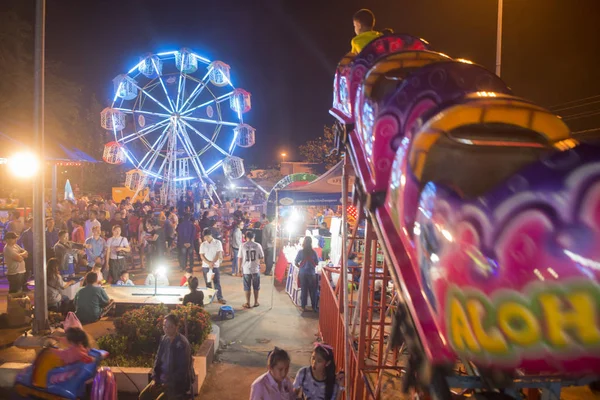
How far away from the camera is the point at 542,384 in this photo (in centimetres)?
199

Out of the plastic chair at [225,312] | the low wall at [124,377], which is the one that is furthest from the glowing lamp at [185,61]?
the low wall at [124,377]

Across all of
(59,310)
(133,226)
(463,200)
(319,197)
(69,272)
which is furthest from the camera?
(133,226)

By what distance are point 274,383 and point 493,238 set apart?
8.81ft

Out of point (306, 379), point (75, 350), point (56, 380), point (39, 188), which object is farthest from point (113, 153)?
point (306, 379)

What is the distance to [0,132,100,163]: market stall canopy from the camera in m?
11.6

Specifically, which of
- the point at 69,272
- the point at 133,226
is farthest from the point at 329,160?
the point at 69,272

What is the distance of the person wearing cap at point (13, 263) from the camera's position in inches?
316

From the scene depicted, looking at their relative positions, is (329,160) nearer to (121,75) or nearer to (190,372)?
(121,75)

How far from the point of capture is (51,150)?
1402cm

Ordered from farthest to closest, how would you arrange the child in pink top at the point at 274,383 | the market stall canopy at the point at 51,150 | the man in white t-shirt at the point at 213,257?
1. the market stall canopy at the point at 51,150
2. the man in white t-shirt at the point at 213,257
3. the child in pink top at the point at 274,383

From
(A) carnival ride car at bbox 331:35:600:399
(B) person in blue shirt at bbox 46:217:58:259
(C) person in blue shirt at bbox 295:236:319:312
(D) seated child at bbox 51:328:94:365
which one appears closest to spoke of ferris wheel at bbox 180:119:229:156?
(B) person in blue shirt at bbox 46:217:58:259

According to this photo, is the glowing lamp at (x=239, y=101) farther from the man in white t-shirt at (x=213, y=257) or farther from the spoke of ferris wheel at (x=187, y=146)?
the man in white t-shirt at (x=213, y=257)

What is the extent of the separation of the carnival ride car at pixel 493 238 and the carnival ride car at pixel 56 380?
9.92 ft

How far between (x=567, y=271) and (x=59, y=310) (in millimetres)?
8266
